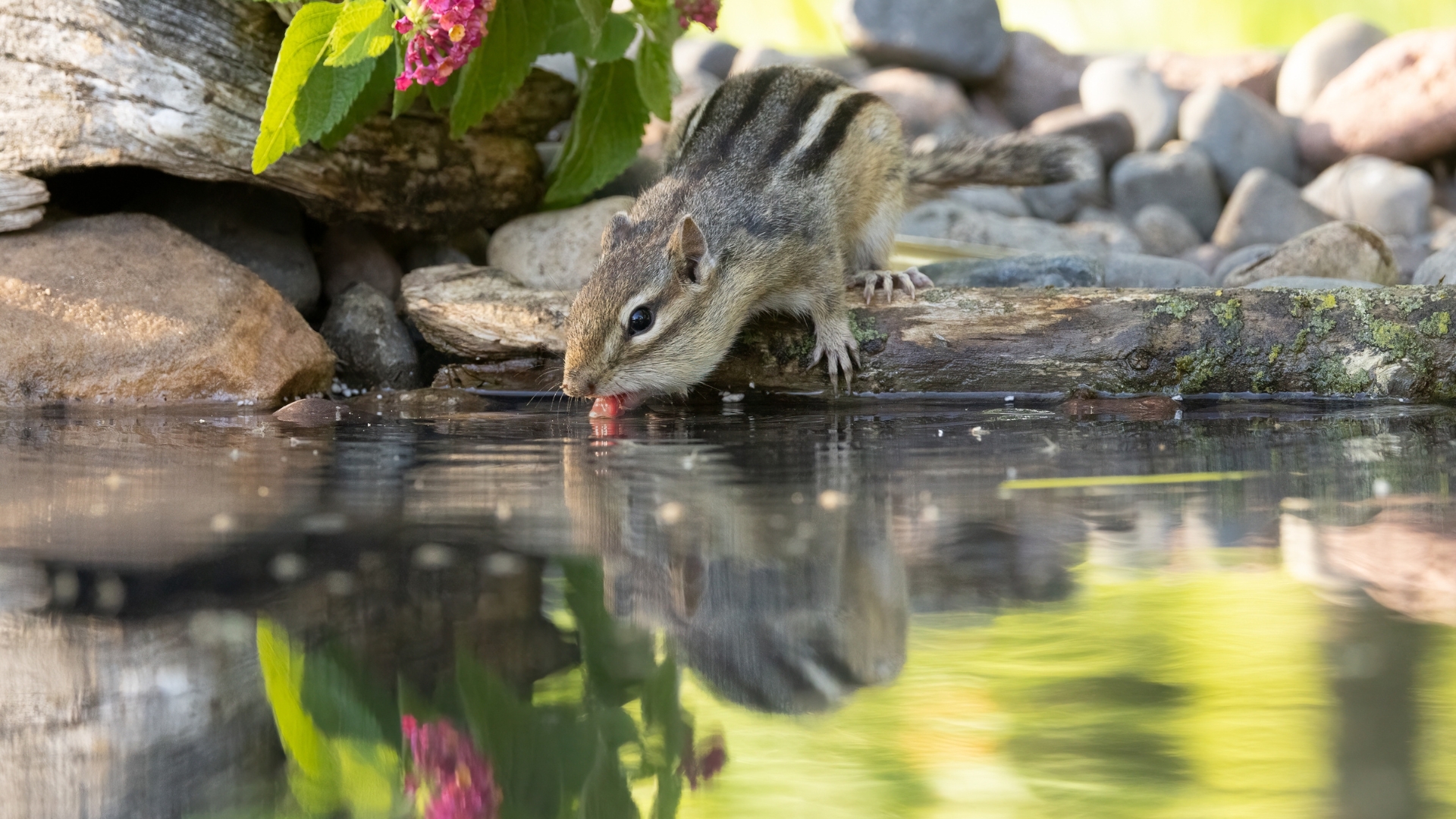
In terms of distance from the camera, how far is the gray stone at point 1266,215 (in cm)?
809

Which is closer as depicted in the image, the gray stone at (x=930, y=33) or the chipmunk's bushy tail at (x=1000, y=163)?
the chipmunk's bushy tail at (x=1000, y=163)

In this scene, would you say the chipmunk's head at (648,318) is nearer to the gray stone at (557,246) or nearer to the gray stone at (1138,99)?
the gray stone at (557,246)

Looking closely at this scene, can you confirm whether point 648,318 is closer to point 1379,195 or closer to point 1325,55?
point 1379,195

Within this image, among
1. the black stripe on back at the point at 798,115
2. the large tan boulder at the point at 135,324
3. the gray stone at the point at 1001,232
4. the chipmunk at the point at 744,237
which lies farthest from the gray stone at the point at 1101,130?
the large tan boulder at the point at 135,324

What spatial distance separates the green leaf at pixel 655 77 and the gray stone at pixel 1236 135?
19.7ft

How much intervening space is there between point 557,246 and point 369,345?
94 centimetres

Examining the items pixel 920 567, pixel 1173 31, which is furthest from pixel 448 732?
pixel 1173 31

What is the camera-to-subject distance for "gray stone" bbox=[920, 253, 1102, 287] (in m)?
5.13

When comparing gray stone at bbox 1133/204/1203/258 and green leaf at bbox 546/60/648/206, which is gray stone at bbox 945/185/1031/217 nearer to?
gray stone at bbox 1133/204/1203/258

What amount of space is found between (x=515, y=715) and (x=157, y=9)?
4053mm

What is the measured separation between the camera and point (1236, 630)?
1.73m

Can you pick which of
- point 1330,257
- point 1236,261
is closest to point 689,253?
point 1330,257

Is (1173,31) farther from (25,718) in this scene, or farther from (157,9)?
(25,718)

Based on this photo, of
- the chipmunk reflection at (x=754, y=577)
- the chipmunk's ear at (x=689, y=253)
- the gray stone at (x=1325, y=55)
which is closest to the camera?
the chipmunk reflection at (x=754, y=577)
